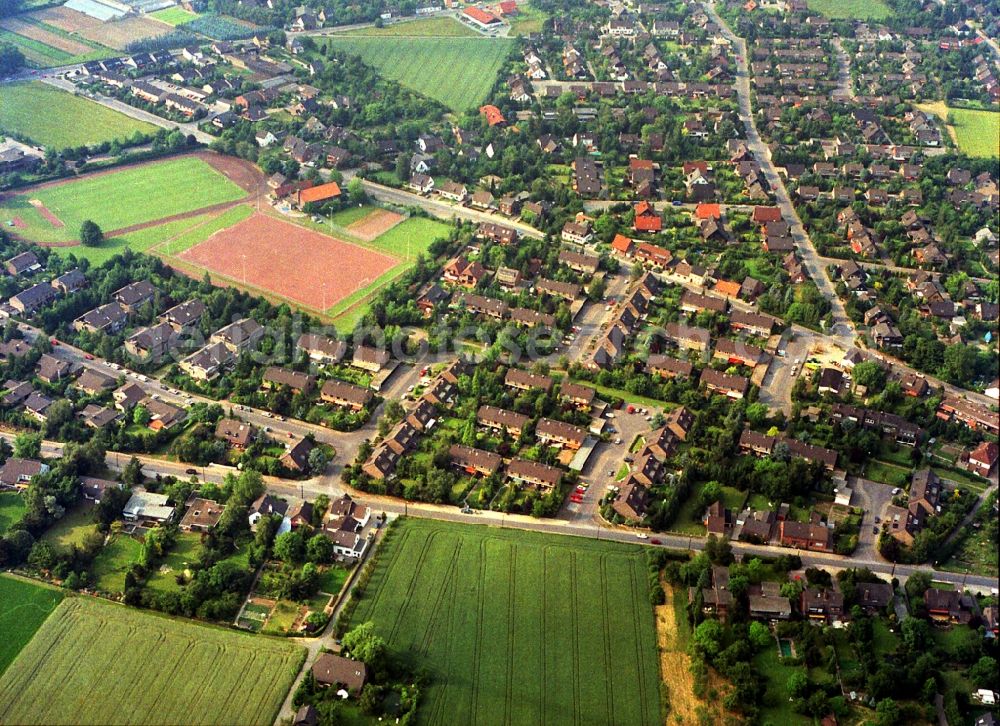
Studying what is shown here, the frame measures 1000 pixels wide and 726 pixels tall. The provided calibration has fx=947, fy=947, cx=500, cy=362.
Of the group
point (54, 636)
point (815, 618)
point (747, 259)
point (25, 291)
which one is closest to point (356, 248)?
point (25, 291)

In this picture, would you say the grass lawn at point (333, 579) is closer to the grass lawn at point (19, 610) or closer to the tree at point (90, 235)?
the grass lawn at point (19, 610)

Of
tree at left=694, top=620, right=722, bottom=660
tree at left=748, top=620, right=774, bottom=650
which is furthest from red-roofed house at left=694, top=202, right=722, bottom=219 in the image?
tree at left=694, top=620, right=722, bottom=660

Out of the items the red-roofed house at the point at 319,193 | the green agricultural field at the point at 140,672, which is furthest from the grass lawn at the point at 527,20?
the green agricultural field at the point at 140,672

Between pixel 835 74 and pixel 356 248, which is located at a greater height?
pixel 835 74

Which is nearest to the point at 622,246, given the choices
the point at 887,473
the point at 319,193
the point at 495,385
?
the point at 495,385

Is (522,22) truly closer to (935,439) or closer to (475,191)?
(475,191)

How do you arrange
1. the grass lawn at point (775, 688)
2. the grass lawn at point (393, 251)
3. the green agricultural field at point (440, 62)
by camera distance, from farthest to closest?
the green agricultural field at point (440, 62)
the grass lawn at point (393, 251)
the grass lawn at point (775, 688)
